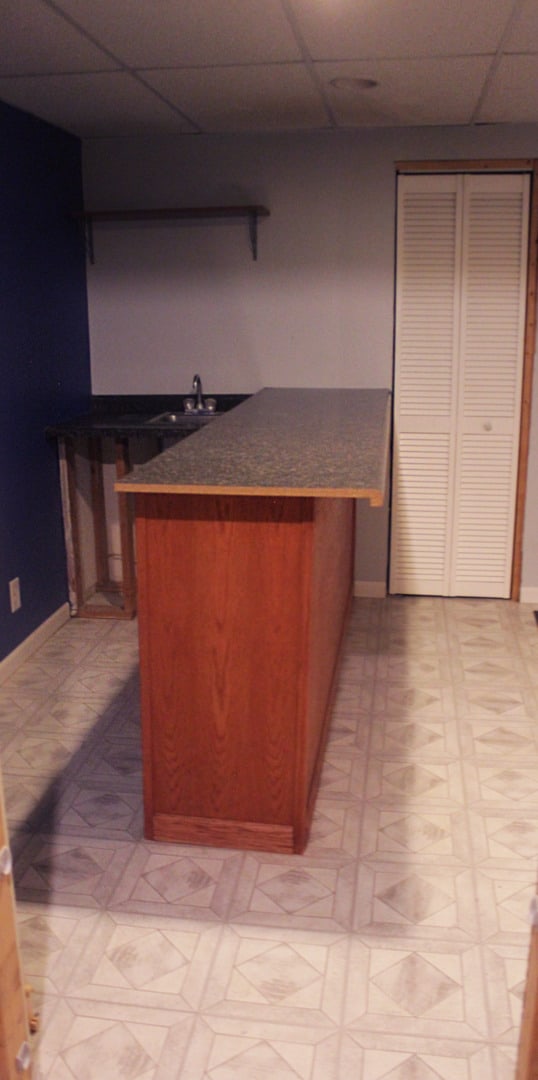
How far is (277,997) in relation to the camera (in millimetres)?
1826

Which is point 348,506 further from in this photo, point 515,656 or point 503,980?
point 503,980

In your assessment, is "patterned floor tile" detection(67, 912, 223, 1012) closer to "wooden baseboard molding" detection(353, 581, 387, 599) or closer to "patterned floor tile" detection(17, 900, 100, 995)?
"patterned floor tile" detection(17, 900, 100, 995)

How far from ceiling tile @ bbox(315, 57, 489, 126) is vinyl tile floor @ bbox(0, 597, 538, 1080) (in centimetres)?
204

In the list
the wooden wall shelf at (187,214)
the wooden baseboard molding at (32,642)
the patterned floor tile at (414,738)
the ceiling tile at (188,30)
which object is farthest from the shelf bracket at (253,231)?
the patterned floor tile at (414,738)

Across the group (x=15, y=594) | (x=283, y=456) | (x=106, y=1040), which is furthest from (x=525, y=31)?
(x=106, y=1040)

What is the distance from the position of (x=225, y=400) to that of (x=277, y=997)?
283 cm

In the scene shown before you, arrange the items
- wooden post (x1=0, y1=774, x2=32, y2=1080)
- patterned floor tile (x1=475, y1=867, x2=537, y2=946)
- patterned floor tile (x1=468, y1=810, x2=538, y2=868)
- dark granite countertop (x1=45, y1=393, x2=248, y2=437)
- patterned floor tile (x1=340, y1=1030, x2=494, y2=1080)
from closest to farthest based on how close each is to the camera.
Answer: wooden post (x1=0, y1=774, x2=32, y2=1080), patterned floor tile (x1=340, y1=1030, x2=494, y2=1080), patterned floor tile (x1=475, y1=867, x2=537, y2=946), patterned floor tile (x1=468, y1=810, x2=538, y2=868), dark granite countertop (x1=45, y1=393, x2=248, y2=437)

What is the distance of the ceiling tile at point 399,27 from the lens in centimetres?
227

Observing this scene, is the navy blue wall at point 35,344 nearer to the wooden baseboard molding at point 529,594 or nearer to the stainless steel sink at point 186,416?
the stainless steel sink at point 186,416

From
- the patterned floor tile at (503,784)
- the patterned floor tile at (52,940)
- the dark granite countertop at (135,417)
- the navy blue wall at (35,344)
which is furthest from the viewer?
the dark granite countertop at (135,417)

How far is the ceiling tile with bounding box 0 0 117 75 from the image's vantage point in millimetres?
2312

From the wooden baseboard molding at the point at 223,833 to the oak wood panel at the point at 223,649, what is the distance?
0.02 m

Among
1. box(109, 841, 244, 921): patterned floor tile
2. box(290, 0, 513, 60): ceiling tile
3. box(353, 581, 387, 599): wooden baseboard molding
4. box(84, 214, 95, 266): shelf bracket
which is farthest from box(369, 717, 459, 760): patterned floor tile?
box(84, 214, 95, 266): shelf bracket

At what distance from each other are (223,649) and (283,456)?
54cm
